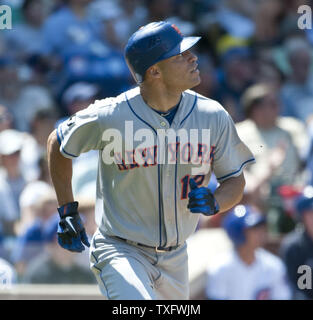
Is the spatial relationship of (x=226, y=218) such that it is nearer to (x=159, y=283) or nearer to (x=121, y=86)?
(x=159, y=283)

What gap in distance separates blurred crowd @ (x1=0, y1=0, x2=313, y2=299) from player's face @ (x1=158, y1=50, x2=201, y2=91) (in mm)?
2120

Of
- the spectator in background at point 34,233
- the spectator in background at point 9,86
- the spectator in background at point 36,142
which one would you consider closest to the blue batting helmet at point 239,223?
the spectator in background at point 34,233

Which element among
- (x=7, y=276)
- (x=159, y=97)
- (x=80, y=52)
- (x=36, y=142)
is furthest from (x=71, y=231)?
(x=80, y=52)

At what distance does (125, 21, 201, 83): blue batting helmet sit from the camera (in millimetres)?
3953

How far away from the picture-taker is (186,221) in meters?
4.09

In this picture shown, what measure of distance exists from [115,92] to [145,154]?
4219 mm

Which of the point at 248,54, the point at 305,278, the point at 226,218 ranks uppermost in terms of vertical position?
the point at 248,54

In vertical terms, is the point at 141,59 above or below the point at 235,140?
above

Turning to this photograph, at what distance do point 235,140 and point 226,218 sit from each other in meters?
1.90

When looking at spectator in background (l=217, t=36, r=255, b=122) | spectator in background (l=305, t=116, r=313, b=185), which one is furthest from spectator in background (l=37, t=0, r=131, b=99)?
spectator in background (l=305, t=116, r=313, b=185)

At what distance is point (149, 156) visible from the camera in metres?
3.96

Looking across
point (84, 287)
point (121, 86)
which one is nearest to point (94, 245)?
point (84, 287)

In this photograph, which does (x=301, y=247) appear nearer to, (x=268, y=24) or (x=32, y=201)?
(x=32, y=201)

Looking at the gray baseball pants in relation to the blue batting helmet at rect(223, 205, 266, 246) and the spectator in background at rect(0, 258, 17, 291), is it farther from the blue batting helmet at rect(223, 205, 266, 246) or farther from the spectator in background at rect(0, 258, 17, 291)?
the spectator in background at rect(0, 258, 17, 291)
